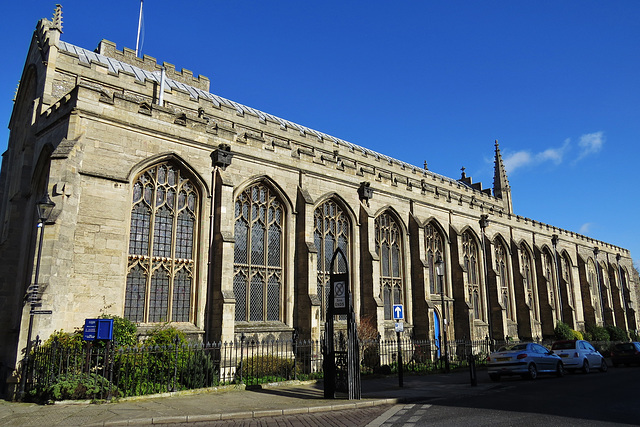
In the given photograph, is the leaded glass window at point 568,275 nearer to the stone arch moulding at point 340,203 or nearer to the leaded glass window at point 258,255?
the stone arch moulding at point 340,203

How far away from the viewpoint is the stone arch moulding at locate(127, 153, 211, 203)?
15938 millimetres

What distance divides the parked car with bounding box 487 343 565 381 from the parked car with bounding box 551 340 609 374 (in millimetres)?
2265

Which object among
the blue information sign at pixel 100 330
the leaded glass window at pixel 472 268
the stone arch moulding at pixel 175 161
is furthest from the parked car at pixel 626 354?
the blue information sign at pixel 100 330

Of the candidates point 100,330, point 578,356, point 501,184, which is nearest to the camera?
point 100,330

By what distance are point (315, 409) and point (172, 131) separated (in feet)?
37.0

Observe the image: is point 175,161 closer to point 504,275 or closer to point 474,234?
point 474,234

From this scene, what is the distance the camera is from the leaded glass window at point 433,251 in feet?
88.1

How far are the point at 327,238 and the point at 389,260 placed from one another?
4.31m

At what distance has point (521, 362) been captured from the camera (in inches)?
648

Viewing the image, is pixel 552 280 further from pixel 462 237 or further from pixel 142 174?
pixel 142 174

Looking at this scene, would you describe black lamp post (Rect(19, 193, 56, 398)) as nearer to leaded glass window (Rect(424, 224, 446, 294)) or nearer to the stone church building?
the stone church building

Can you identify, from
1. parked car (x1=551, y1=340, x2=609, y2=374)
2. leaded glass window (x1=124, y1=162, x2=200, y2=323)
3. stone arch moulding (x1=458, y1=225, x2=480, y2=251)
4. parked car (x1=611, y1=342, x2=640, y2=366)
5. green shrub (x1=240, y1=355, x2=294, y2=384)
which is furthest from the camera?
stone arch moulding (x1=458, y1=225, x2=480, y2=251)

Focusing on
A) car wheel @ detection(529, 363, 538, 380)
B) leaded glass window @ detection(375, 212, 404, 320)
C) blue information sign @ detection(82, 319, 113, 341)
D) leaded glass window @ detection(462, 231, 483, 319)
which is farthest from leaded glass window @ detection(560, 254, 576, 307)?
blue information sign @ detection(82, 319, 113, 341)

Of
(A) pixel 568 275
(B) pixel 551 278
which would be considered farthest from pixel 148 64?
(A) pixel 568 275
